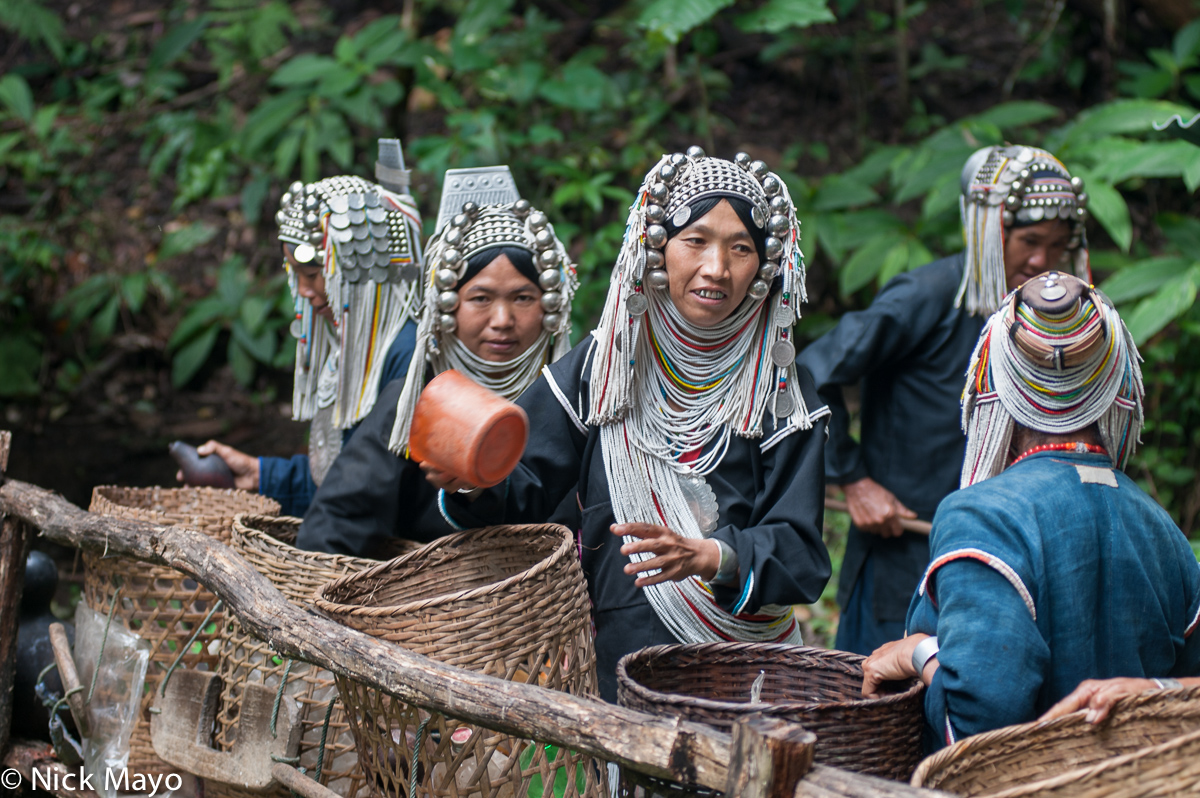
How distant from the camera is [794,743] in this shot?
1536 millimetres

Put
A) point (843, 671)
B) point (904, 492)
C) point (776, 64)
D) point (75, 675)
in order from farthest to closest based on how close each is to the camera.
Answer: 1. point (776, 64)
2. point (904, 492)
3. point (75, 675)
4. point (843, 671)

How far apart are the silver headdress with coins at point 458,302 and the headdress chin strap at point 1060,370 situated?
3.92 ft

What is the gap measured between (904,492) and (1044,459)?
5.19ft

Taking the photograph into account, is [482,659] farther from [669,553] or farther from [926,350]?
[926,350]

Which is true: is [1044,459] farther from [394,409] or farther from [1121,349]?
[394,409]

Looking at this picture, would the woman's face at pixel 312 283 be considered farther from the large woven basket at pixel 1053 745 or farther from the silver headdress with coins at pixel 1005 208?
the large woven basket at pixel 1053 745

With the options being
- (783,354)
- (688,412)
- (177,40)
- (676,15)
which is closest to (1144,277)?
(676,15)

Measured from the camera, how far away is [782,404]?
8.02 ft

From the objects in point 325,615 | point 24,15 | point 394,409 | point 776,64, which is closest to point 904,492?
point 394,409

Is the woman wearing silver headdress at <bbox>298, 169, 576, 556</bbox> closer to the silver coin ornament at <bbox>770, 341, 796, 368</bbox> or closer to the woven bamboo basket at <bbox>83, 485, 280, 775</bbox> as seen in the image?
the woven bamboo basket at <bbox>83, 485, 280, 775</bbox>

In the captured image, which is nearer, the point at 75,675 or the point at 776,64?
the point at 75,675

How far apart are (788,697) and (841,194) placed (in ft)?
12.8

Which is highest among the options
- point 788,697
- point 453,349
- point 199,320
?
point 453,349

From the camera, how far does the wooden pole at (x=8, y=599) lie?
370 cm
